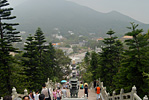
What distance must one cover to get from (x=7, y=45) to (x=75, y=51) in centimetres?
11957

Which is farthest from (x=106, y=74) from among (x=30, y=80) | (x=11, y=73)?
(x=11, y=73)

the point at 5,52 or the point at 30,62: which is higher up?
the point at 5,52

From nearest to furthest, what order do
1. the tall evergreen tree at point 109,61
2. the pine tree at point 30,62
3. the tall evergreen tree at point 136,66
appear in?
the tall evergreen tree at point 136,66 → the pine tree at point 30,62 → the tall evergreen tree at point 109,61

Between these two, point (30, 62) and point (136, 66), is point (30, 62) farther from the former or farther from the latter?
point (136, 66)

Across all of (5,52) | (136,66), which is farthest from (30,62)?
(136,66)

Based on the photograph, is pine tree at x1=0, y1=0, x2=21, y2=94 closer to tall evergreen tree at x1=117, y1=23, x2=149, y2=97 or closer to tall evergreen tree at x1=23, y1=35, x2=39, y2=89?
tall evergreen tree at x1=23, y1=35, x2=39, y2=89

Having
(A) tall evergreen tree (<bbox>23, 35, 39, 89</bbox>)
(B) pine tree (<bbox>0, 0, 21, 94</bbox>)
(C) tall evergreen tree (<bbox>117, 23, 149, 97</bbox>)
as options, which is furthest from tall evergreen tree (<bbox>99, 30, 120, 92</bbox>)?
(B) pine tree (<bbox>0, 0, 21, 94</bbox>)

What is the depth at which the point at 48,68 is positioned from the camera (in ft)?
88.7

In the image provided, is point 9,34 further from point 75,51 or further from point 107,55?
point 75,51

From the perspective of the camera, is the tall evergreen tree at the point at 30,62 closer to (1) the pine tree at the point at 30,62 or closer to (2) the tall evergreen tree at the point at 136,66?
(1) the pine tree at the point at 30,62

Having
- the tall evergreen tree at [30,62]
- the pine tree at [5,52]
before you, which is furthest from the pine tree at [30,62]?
the pine tree at [5,52]

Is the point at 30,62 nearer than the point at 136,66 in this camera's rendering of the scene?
No

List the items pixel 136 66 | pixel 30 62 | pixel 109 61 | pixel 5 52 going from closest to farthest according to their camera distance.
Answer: pixel 136 66 → pixel 5 52 → pixel 30 62 → pixel 109 61

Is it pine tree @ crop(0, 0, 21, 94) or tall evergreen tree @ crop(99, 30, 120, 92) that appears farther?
tall evergreen tree @ crop(99, 30, 120, 92)
